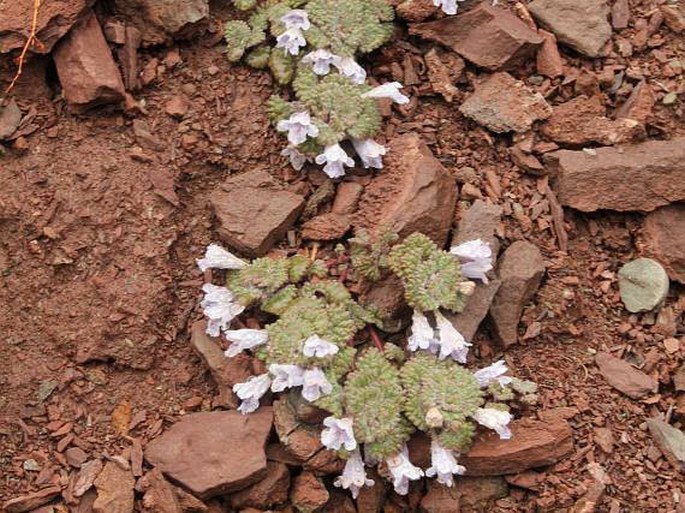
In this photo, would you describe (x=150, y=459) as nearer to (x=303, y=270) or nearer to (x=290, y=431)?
(x=290, y=431)

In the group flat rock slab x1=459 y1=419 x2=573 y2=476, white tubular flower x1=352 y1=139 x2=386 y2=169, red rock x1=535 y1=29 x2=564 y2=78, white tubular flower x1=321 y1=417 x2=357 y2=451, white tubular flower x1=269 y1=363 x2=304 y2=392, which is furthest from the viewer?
red rock x1=535 y1=29 x2=564 y2=78

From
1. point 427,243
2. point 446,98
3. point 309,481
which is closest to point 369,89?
point 446,98

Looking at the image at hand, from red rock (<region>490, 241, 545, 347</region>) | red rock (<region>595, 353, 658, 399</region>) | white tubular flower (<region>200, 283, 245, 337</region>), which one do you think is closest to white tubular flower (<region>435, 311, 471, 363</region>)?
red rock (<region>490, 241, 545, 347</region>)

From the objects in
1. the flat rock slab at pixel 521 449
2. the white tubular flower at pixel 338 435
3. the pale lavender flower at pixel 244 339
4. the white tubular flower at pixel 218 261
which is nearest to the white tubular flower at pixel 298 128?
the white tubular flower at pixel 218 261

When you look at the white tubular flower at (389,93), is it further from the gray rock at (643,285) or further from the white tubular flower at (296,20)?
the gray rock at (643,285)

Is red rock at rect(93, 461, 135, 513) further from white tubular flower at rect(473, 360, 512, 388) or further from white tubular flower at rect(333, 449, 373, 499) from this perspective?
white tubular flower at rect(473, 360, 512, 388)
